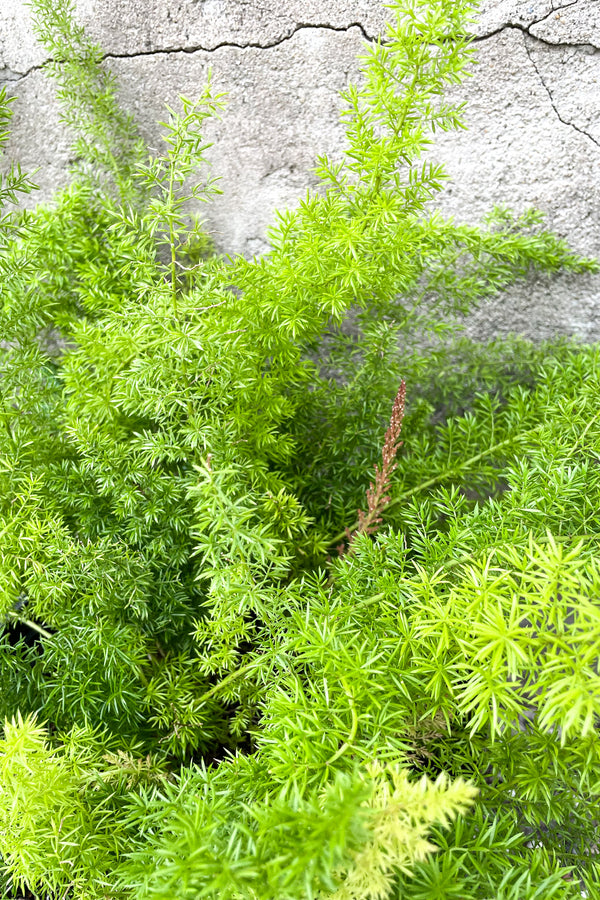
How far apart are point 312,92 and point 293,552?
4.15 ft

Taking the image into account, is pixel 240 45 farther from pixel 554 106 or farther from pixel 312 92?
pixel 554 106

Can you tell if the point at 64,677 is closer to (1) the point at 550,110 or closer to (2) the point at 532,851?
(2) the point at 532,851

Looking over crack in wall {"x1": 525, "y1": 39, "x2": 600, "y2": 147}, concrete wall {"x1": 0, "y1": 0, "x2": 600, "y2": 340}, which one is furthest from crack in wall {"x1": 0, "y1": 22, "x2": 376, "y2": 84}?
crack in wall {"x1": 525, "y1": 39, "x2": 600, "y2": 147}

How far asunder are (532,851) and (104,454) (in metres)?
1.12

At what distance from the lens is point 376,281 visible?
127 cm

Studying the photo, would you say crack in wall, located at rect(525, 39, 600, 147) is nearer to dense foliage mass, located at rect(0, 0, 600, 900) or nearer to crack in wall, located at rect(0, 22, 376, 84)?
dense foliage mass, located at rect(0, 0, 600, 900)

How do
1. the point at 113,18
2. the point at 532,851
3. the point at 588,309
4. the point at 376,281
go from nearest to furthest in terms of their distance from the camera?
the point at 532,851
the point at 376,281
the point at 113,18
the point at 588,309

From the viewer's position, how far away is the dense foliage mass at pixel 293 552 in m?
0.78

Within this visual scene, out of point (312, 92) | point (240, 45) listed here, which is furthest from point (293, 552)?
point (240, 45)

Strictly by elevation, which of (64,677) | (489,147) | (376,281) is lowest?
(64,677)

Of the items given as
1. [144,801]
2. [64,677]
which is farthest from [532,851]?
[64,677]

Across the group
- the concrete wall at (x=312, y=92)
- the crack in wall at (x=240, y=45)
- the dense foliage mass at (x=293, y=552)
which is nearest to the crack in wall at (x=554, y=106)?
the concrete wall at (x=312, y=92)

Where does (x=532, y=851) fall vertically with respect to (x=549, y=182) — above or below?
below

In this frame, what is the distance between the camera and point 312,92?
62.6 inches
